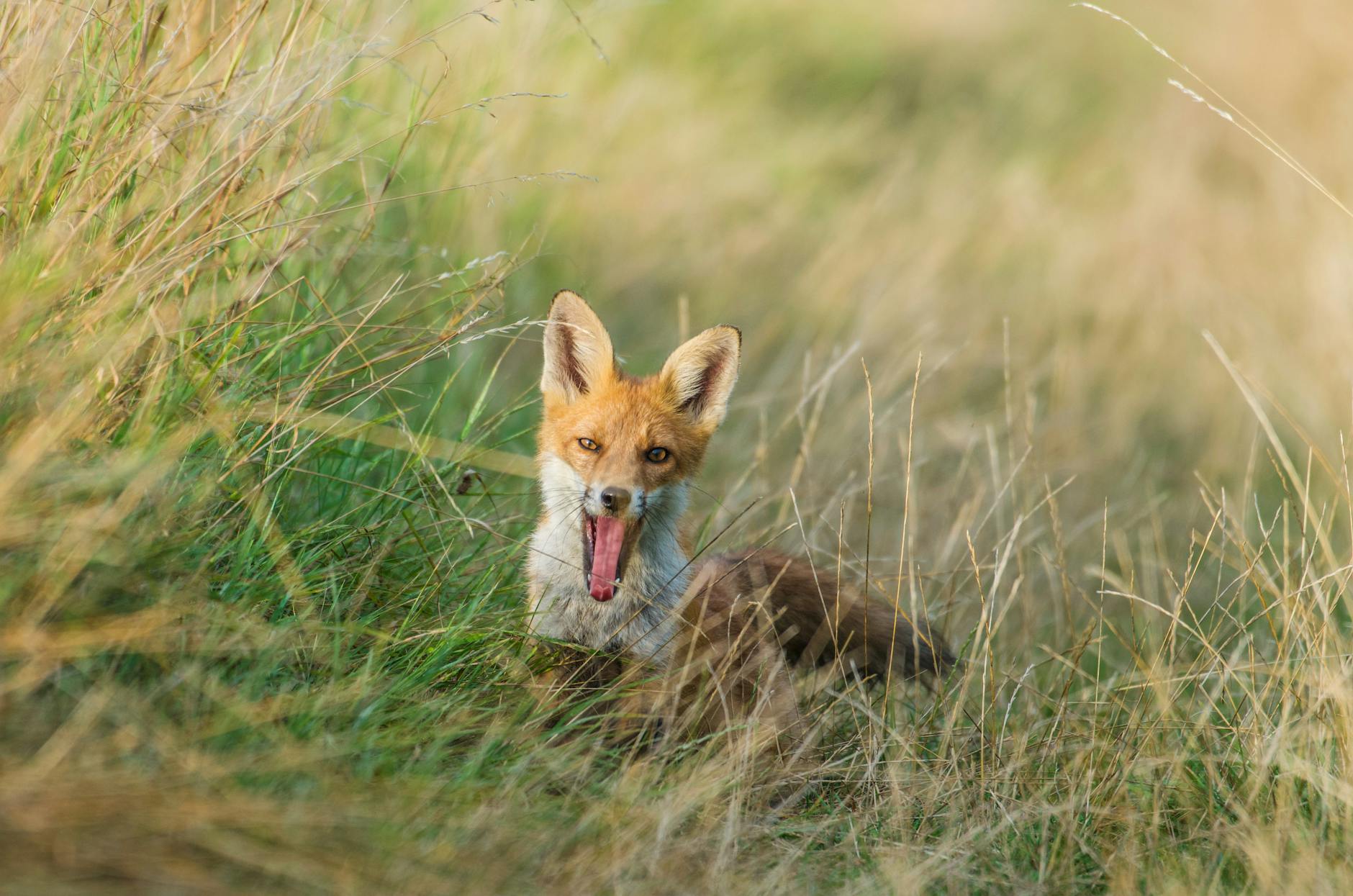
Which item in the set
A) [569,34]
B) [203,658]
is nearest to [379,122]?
[569,34]

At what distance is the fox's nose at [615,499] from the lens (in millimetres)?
3629

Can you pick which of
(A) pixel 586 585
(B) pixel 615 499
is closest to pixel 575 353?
(B) pixel 615 499

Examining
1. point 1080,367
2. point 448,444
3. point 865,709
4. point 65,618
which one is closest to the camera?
point 65,618

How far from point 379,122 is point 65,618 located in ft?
12.8

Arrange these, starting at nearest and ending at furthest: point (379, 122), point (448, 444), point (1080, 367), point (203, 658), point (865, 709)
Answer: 1. point (203, 658)
2. point (865, 709)
3. point (448, 444)
4. point (379, 122)
5. point (1080, 367)

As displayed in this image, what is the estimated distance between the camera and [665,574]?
13.0 feet

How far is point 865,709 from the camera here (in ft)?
11.6

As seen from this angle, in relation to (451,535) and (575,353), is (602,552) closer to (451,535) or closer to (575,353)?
(451,535)

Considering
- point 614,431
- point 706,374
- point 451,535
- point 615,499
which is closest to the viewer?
point 615,499

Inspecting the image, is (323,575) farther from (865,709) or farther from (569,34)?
(569,34)

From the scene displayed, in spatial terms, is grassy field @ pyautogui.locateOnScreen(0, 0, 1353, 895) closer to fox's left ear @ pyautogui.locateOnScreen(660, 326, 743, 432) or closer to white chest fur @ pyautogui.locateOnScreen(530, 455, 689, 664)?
white chest fur @ pyautogui.locateOnScreen(530, 455, 689, 664)

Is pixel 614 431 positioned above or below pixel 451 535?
above

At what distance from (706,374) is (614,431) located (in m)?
0.45

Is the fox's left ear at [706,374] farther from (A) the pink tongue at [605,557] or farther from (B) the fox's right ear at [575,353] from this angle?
(A) the pink tongue at [605,557]
